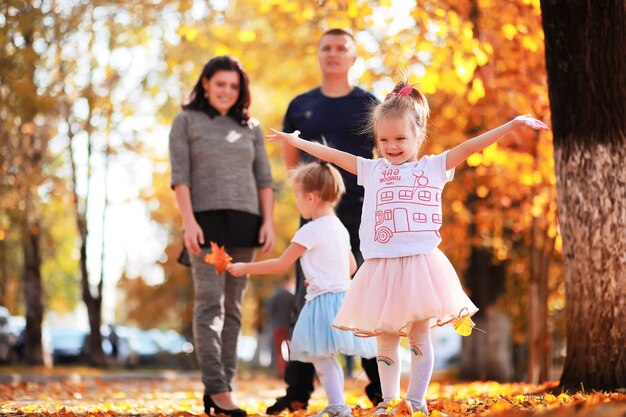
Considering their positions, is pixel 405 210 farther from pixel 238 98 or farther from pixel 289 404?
pixel 289 404

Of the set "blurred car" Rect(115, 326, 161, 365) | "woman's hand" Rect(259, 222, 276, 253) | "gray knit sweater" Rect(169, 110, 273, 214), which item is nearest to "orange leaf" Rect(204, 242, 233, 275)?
"gray knit sweater" Rect(169, 110, 273, 214)

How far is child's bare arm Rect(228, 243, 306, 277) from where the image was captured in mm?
6328

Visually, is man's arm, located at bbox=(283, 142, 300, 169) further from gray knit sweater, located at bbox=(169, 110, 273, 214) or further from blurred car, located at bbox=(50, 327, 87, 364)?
blurred car, located at bbox=(50, 327, 87, 364)

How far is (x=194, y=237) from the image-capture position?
7.04 meters

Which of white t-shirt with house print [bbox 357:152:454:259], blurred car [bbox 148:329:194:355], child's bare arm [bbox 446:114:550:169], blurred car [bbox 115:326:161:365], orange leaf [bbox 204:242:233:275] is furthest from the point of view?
blurred car [bbox 115:326:161:365]

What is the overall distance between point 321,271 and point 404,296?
1053mm

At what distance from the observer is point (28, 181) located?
18203 millimetres

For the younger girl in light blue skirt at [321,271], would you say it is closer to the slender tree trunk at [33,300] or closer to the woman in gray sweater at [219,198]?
the woman in gray sweater at [219,198]

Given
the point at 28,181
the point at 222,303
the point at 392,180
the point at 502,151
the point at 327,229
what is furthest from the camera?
the point at 28,181

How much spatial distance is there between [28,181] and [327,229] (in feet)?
42.5

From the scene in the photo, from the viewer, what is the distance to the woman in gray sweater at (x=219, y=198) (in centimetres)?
709

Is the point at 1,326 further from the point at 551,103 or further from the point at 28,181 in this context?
the point at 551,103

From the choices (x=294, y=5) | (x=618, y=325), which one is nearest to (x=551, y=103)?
(x=618, y=325)

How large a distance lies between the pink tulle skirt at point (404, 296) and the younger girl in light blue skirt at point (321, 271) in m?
0.53
